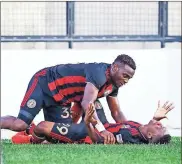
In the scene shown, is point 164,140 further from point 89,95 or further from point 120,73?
point 89,95

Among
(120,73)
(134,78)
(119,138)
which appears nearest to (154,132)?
(119,138)

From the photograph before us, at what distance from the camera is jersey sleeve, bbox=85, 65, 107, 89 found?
10633 millimetres

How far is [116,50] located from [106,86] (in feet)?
10.5

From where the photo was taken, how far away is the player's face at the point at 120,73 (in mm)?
10766

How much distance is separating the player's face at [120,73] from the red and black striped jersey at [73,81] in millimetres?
62

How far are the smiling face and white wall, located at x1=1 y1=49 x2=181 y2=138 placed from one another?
120 inches

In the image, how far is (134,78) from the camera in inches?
A: 550

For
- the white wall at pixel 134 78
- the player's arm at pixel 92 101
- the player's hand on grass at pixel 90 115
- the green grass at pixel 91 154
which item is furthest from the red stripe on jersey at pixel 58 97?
the white wall at pixel 134 78

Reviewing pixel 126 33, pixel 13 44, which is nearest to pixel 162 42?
pixel 126 33

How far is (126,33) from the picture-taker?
14.4 metres

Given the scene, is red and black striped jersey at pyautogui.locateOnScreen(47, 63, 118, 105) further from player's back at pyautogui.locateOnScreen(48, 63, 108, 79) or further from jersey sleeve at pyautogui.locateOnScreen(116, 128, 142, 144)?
jersey sleeve at pyautogui.locateOnScreen(116, 128, 142, 144)

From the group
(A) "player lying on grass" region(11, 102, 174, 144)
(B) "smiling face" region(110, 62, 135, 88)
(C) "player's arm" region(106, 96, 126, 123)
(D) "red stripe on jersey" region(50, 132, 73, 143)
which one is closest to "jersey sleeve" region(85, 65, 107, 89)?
(B) "smiling face" region(110, 62, 135, 88)

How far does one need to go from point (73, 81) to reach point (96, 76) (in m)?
0.41

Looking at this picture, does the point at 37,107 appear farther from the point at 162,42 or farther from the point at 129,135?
the point at 162,42
